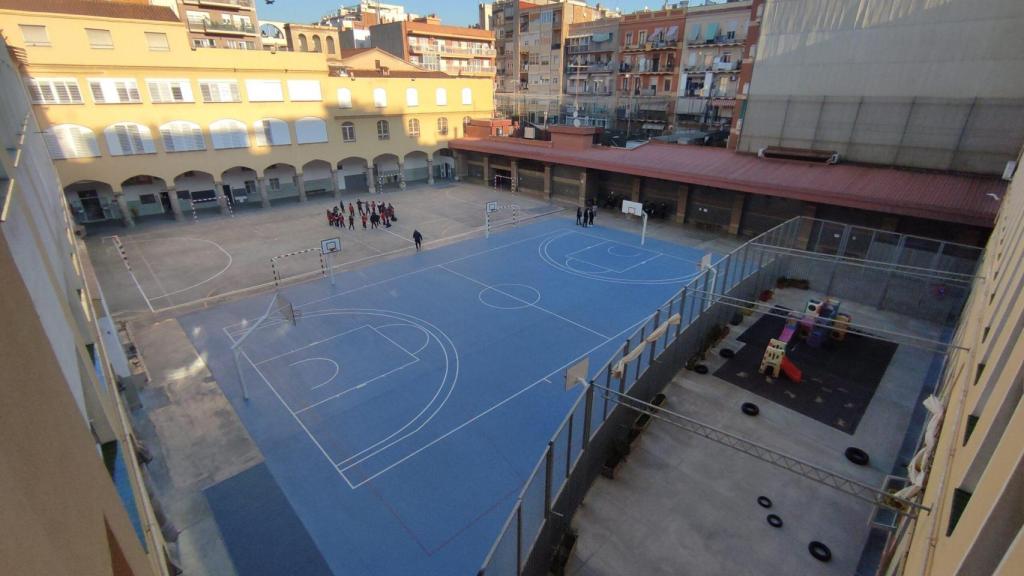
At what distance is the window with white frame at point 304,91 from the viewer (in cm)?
3850

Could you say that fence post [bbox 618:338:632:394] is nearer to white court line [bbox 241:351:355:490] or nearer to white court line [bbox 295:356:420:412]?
white court line [bbox 241:351:355:490]

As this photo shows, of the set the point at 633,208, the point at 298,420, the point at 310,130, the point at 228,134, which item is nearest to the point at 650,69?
the point at 633,208

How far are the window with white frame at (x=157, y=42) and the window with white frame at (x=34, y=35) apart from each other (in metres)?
4.92

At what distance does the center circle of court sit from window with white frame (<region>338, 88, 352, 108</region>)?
26.4 meters

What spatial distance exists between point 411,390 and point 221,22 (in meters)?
50.5

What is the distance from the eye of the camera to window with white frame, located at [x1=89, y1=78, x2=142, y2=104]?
30.9 meters

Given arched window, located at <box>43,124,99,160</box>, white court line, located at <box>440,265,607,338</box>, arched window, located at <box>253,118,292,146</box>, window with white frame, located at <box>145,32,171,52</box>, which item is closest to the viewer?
white court line, located at <box>440,265,607,338</box>

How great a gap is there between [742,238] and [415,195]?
26782 millimetres

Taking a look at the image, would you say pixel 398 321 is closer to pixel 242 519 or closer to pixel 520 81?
pixel 242 519

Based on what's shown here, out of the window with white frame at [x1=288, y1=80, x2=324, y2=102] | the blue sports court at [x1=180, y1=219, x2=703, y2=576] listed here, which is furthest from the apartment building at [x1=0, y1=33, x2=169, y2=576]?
the window with white frame at [x1=288, y1=80, x2=324, y2=102]

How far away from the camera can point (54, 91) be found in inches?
1166

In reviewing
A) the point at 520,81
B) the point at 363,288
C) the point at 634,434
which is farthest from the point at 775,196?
the point at 520,81

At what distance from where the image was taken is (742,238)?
103 feet

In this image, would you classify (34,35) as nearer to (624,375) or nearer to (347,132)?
(347,132)
